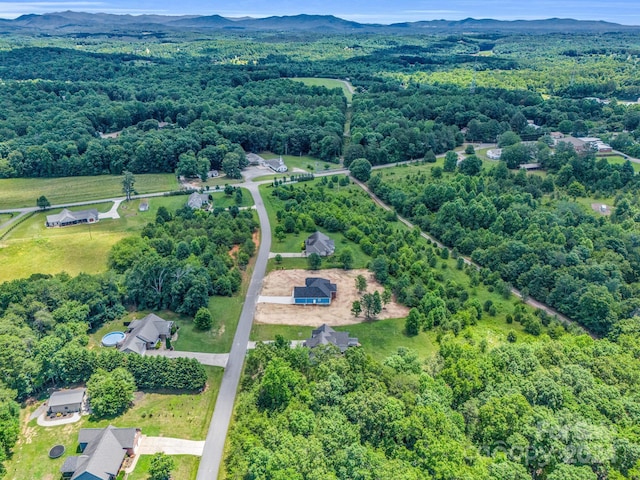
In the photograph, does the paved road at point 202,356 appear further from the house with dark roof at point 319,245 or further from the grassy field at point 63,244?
the house with dark roof at point 319,245

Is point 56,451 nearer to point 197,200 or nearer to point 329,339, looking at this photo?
point 329,339

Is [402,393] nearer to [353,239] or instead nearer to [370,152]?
[353,239]

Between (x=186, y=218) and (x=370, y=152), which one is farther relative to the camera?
(x=370, y=152)

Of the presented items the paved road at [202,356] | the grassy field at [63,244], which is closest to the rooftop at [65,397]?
the paved road at [202,356]

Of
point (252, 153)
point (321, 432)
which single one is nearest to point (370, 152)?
point (252, 153)

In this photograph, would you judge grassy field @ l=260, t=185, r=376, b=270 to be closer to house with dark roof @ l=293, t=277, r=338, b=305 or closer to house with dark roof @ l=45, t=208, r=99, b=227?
house with dark roof @ l=293, t=277, r=338, b=305

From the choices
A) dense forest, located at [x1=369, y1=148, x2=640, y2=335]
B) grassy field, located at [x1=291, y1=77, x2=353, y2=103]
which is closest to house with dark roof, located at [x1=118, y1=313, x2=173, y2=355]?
dense forest, located at [x1=369, y1=148, x2=640, y2=335]
